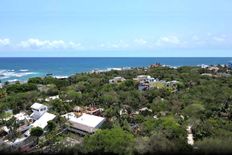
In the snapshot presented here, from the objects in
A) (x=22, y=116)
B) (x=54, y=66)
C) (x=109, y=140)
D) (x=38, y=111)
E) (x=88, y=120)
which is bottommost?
(x=54, y=66)

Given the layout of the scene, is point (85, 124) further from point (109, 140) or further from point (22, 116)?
point (22, 116)

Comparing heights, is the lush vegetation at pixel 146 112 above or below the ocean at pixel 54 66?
above

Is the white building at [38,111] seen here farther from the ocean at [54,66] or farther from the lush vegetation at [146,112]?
the ocean at [54,66]

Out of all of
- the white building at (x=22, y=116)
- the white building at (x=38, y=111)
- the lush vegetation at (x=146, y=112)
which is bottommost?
the white building at (x=22, y=116)

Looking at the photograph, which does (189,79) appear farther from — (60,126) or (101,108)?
(60,126)

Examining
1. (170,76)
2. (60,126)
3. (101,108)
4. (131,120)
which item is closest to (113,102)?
(101,108)

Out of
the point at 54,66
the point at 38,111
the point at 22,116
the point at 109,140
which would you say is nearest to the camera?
the point at 109,140

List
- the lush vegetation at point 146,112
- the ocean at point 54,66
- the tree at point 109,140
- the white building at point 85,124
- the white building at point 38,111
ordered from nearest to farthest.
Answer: the tree at point 109,140 → the lush vegetation at point 146,112 → the white building at point 85,124 → the white building at point 38,111 → the ocean at point 54,66

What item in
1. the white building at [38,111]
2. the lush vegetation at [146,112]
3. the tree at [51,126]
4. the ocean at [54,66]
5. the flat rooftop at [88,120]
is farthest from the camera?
the ocean at [54,66]

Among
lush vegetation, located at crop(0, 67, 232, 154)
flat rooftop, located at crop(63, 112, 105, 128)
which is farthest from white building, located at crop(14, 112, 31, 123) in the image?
flat rooftop, located at crop(63, 112, 105, 128)

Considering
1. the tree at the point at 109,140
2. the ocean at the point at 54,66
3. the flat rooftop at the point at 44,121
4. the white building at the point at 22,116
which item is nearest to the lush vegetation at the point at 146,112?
the tree at the point at 109,140

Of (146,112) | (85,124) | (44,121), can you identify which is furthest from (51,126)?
(146,112)
